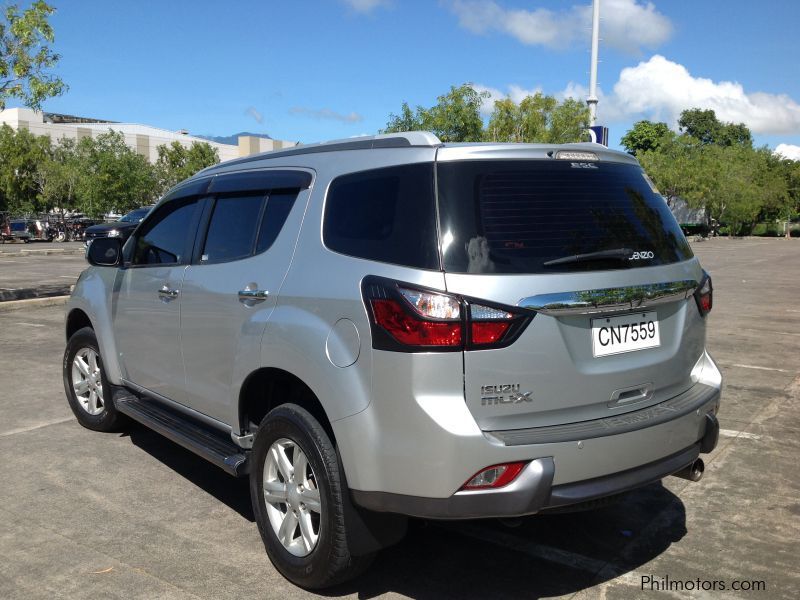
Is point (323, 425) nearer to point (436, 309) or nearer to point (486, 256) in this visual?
point (436, 309)

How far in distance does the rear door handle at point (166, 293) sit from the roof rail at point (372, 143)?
0.93 meters

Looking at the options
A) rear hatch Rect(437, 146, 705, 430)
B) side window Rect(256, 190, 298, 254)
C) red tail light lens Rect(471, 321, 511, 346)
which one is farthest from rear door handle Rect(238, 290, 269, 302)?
red tail light lens Rect(471, 321, 511, 346)

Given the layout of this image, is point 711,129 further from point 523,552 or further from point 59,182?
point 523,552

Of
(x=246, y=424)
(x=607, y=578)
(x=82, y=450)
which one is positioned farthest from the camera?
(x=82, y=450)

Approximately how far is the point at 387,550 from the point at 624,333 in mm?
1647

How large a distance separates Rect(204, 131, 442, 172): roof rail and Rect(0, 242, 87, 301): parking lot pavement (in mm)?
11986

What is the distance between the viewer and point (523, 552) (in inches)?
147

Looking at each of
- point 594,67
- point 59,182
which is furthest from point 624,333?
point 59,182

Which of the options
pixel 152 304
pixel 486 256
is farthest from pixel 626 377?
pixel 152 304

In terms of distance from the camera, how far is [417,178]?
307 centimetres

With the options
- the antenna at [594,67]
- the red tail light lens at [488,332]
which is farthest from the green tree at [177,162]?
the red tail light lens at [488,332]

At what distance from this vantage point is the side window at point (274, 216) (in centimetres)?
370

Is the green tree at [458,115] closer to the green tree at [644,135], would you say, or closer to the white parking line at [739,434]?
the white parking line at [739,434]

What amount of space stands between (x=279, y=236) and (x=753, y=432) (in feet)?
13.7
